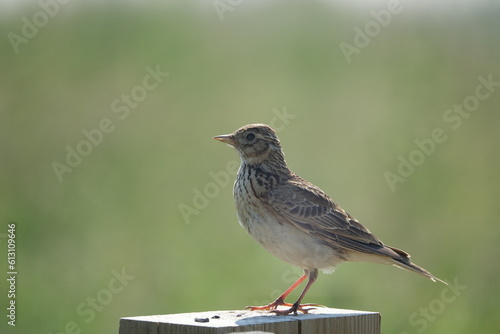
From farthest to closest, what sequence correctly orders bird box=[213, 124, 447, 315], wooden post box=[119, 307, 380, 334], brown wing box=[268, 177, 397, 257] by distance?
brown wing box=[268, 177, 397, 257], bird box=[213, 124, 447, 315], wooden post box=[119, 307, 380, 334]

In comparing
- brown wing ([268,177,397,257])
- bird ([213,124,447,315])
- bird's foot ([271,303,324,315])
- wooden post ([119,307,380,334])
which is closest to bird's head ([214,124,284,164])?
bird ([213,124,447,315])

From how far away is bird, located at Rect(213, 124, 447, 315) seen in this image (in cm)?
756

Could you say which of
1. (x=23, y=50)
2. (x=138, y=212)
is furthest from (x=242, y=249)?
(x=23, y=50)

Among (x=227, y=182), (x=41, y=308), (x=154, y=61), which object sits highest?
(x=154, y=61)

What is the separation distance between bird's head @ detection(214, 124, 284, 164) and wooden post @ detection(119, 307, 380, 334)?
241cm

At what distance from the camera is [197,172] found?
1421cm

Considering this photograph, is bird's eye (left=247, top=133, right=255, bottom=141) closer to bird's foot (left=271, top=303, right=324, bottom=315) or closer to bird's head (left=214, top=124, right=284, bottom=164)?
bird's head (left=214, top=124, right=284, bottom=164)

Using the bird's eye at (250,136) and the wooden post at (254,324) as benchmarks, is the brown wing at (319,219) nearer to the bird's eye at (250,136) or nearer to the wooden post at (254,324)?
the bird's eye at (250,136)

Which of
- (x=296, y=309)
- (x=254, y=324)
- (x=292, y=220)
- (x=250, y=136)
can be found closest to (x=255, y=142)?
(x=250, y=136)

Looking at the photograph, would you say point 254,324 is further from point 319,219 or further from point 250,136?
point 250,136

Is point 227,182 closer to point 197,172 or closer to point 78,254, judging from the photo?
point 197,172

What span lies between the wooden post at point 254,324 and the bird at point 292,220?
4.83 feet

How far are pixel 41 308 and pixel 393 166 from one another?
6.32m

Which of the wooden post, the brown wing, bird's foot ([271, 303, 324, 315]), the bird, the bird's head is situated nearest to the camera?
the wooden post
